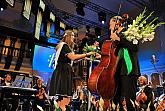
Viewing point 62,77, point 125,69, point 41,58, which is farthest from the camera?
point 41,58

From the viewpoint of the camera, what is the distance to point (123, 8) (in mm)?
9625

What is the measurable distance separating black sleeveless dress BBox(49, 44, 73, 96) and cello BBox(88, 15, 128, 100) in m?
0.43

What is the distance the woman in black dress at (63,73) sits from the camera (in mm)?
2465

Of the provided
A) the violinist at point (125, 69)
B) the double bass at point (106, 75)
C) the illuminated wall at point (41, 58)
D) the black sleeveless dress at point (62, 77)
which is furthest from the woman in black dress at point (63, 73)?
the illuminated wall at point (41, 58)

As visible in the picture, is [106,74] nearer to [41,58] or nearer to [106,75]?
[106,75]

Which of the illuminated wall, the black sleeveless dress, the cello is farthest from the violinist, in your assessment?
the illuminated wall

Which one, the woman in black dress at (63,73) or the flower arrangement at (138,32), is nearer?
the flower arrangement at (138,32)

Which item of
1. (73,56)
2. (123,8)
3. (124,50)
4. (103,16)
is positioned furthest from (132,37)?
(123,8)

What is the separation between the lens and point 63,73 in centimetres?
252

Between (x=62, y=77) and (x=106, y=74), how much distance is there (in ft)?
2.10

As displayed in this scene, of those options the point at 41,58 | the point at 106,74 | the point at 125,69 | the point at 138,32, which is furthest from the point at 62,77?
the point at 41,58

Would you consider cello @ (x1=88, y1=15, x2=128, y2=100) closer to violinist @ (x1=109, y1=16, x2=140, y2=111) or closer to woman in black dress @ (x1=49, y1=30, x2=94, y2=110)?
violinist @ (x1=109, y1=16, x2=140, y2=111)

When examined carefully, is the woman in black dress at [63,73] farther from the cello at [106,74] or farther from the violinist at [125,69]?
the violinist at [125,69]

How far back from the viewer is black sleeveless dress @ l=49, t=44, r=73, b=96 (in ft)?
8.09
